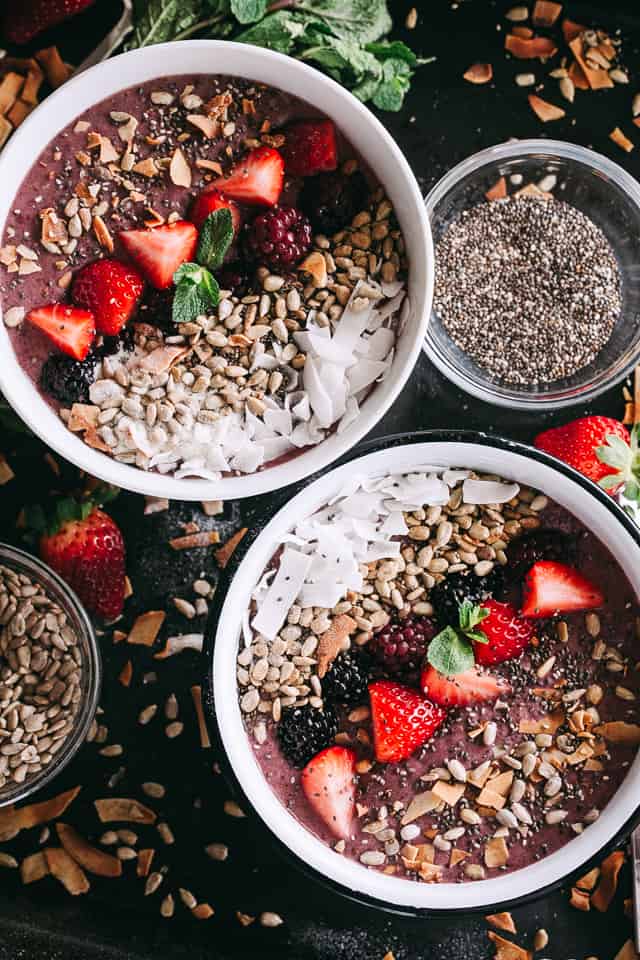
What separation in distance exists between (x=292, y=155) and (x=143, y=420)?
49 cm

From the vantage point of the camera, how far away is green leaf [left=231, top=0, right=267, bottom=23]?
1.75m

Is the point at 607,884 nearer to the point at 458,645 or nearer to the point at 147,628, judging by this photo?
the point at 458,645

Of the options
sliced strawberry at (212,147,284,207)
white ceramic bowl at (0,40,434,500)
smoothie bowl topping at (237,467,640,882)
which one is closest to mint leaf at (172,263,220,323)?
sliced strawberry at (212,147,284,207)

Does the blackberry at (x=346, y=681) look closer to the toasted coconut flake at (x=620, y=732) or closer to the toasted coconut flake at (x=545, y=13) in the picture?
the toasted coconut flake at (x=620, y=732)

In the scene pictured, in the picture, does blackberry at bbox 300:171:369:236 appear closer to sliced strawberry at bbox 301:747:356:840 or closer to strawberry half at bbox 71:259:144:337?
strawberry half at bbox 71:259:144:337

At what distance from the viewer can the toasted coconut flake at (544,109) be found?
6.75ft

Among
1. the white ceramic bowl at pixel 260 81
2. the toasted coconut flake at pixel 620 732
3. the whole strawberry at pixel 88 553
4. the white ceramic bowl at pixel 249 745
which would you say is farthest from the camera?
the whole strawberry at pixel 88 553

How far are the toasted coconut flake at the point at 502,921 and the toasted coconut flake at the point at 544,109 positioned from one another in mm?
1515

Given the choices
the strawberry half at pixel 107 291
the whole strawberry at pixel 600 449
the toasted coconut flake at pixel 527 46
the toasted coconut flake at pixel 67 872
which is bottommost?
the toasted coconut flake at pixel 67 872

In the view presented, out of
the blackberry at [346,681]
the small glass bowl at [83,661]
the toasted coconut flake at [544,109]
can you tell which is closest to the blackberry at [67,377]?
the small glass bowl at [83,661]

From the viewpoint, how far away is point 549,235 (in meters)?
2.04

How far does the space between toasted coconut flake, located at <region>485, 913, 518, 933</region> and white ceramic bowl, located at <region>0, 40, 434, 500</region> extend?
941 millimetres

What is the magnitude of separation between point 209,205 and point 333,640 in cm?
75

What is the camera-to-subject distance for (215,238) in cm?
168
